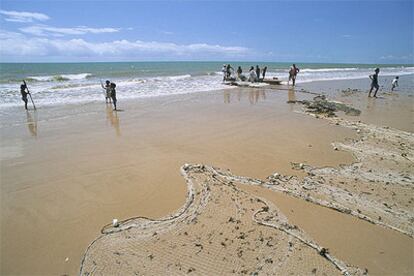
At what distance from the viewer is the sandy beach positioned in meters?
3.56

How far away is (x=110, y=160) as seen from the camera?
6781 millimetres

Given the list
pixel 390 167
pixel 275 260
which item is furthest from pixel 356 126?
pixel 275 260

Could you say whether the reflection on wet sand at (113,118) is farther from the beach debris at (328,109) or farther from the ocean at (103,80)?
the beach debris at (328,109)

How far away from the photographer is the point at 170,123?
10.6 m

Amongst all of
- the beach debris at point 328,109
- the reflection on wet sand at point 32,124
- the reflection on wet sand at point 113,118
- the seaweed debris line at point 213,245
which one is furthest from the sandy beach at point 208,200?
the beach debris at point 328,109

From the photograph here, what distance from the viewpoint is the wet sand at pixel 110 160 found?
4141 millimetres

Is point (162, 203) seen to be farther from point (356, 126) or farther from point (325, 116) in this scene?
point (325, 116)

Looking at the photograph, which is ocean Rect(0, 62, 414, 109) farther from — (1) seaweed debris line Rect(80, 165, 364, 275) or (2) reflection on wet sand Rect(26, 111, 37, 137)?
(1) seaweed debris line Rect(80, 165, 364, 275)

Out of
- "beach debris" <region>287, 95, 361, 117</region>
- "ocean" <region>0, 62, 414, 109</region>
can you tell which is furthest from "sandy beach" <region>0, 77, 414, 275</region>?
"ocean" <region>0, 62, 414, 109</region>

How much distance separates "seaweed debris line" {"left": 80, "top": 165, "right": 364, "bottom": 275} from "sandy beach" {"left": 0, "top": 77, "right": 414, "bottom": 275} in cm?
2

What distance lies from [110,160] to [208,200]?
10.8 feet

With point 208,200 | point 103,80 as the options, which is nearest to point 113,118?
point 208,200

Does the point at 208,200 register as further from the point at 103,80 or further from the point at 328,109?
the point at 103,80

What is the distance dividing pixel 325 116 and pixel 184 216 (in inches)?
370
